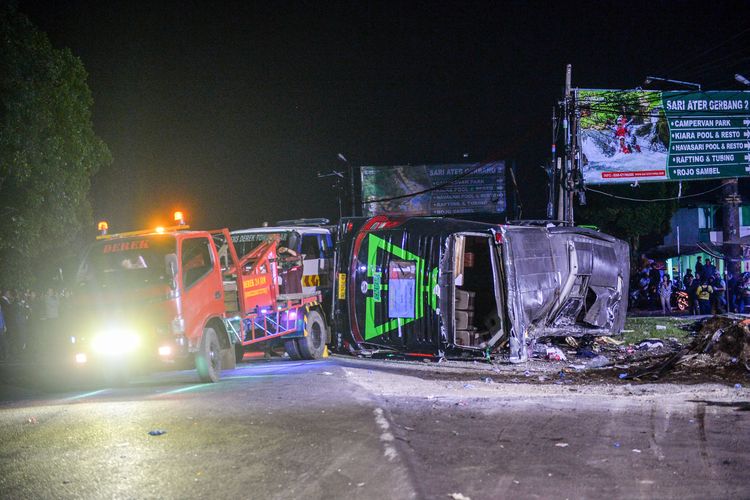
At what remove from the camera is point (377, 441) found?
259 inches

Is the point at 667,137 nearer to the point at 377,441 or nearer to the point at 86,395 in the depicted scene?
the point at 86,395

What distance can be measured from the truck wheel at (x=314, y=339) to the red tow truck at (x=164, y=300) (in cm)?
154

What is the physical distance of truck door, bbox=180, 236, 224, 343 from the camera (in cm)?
997

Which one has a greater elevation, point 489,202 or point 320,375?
point 489,202

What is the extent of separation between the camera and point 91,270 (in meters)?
10.6

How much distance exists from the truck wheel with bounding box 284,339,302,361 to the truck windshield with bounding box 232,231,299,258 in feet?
5.68

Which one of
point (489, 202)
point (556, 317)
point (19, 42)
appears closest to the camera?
point (556, 317)

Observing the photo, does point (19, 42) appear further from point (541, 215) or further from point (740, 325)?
point (541, 215)

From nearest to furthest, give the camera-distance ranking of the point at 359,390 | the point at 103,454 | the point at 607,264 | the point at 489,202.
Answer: the point at 103,454
the point at 359,390
the point at 607,264
the point at 489,202

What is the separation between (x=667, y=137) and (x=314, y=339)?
14945mm

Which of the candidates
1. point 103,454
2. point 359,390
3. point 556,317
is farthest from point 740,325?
point 103,454

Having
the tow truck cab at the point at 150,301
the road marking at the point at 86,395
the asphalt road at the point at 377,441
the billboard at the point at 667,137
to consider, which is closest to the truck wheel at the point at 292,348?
the tow truck cab at the point at 150,301

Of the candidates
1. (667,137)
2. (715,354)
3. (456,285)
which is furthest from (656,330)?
(667,137)

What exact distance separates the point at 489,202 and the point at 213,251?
106ft
